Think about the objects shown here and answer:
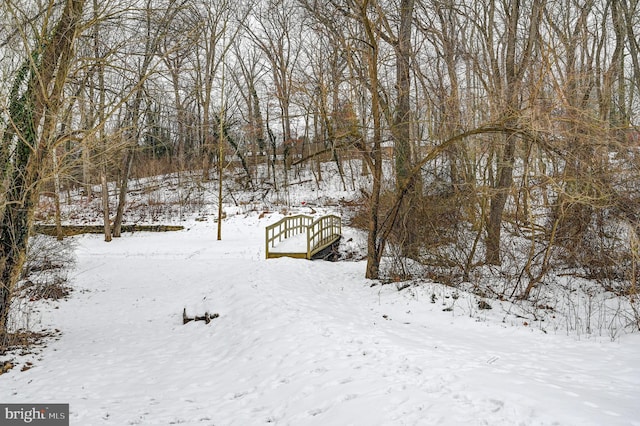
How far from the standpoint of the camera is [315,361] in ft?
19.0

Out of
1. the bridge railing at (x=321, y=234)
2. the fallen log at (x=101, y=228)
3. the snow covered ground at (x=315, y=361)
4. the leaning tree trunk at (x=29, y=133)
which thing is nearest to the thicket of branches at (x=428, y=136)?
the leaning tree trunk at (x=29, y=133)

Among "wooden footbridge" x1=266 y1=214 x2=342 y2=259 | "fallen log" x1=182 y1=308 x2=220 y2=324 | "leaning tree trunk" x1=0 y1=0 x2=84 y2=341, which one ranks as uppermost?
"leaning tree trunk" x1=0 y1=0 x2=84 y2=341

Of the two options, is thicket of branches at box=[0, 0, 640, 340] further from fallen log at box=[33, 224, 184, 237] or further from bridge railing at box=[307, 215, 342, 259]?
fallen log at box=[33, 224, 184, 237]

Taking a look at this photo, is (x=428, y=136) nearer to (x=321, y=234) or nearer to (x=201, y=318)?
(x=321, y=234)

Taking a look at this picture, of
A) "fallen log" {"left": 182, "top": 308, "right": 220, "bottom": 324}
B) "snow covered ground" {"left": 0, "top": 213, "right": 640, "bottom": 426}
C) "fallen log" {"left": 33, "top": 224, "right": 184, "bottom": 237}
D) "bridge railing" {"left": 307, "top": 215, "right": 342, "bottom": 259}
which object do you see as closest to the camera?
"snow covered ground" {"left": 0, "top": 213, "right": 640, "bottom": 426}

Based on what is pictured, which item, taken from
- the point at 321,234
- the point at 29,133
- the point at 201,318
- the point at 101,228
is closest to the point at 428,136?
the point at 321,234

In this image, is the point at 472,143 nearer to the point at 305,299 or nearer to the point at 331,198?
the point at 305,299

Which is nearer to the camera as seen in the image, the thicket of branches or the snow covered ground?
the snow covered ground

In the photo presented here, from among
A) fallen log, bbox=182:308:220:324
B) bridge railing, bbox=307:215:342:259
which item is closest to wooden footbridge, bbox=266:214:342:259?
bridge railing, bbox=307:215:342:259

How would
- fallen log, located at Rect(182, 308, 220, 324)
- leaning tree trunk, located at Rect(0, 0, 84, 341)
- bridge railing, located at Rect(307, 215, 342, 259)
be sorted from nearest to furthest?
leaning tree trunk, located at Rect(0, 0, 84, 341) < fallen log, located at Rect(182, 308, 220, 324) < bridge railing, located at Rect(307, 215, 342, 259)

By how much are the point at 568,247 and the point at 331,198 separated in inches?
659

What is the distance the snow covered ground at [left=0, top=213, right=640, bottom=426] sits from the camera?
4.23 m

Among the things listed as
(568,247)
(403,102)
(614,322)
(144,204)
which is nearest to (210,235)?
(144,204)

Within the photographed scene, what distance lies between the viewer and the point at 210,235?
19.8 m
